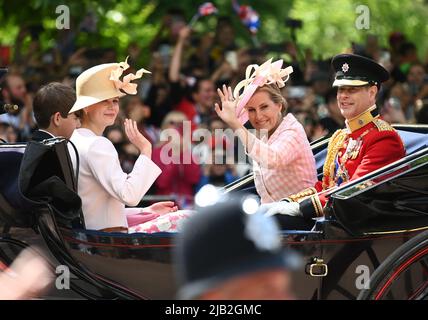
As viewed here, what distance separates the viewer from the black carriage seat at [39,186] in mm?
4633

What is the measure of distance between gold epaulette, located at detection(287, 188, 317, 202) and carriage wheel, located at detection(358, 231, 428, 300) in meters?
0.71

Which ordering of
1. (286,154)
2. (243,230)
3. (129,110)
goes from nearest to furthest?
(243,230)
(286,154)
(129,110)

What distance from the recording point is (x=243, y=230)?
2.31 m

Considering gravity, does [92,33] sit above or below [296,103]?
above

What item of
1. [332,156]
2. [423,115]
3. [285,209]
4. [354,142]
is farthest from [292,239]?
[423,115]

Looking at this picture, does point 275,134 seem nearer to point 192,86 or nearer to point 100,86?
point 100,86

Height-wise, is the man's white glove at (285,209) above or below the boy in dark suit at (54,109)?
below

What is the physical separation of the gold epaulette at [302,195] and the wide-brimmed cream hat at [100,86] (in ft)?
3.00

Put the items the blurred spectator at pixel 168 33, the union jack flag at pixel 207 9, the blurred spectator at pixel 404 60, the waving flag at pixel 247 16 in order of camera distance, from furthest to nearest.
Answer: the waving flag at pixel 247 16 → the union jack flag at pixel 207 9 → the blurred spectator at pixel 404 60 → the blurred spectator at pixel 168 33

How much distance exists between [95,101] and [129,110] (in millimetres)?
4762

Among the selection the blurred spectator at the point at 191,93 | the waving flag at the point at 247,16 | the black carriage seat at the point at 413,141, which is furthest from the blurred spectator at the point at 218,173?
the black carriage seat at the point at 413,141

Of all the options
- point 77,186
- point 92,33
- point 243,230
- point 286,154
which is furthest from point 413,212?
point 92,33

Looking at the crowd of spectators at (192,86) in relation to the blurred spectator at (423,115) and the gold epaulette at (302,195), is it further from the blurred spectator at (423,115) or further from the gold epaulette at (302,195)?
the gold epaulette at (302,195)

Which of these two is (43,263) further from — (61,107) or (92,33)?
(92,33)
